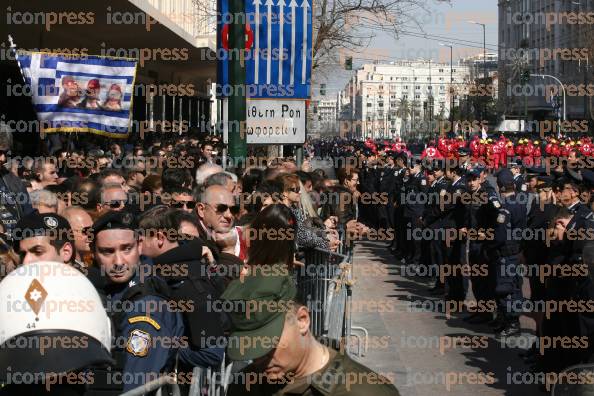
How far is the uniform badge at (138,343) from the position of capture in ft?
15.4

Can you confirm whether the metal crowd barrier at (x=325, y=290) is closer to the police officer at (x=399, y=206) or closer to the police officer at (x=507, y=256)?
the police officer at (x=507, y=256)

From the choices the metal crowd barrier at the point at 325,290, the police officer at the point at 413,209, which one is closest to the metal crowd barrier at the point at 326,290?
the metal crowd barrier at the point at 325,290

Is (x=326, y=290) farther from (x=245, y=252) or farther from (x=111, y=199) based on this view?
(x=111, y=199)

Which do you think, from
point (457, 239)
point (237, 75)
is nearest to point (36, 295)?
point (237, 75)

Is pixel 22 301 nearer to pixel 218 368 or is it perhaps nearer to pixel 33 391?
pixel 33 391

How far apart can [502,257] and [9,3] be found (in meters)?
10.1

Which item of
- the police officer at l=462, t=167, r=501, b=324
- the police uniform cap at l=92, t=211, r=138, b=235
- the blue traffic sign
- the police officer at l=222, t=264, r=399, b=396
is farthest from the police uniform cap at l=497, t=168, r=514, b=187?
the police officer at l=222, t=264, r=399, b=396

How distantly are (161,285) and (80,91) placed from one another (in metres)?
7.39

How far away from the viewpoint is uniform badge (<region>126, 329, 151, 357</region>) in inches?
184

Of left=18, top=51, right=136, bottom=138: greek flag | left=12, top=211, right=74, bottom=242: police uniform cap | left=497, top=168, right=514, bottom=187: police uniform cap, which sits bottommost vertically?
left=12, top=211, right=74, bottom=242: police uniform cap

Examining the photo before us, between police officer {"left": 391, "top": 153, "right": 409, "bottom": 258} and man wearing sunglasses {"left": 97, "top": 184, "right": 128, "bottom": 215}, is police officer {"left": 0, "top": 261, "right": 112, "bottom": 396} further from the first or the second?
police officer {"left": 391, "top": 153, "right": 409, "bottom": 258}

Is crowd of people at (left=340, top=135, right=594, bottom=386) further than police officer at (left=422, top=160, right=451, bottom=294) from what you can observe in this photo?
No

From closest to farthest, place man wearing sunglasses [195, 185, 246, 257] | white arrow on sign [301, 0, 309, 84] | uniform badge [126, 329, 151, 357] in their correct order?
1. uniform badge [126, 329, 151, 357]
2. man wearing sunglasses [195, 185, 246, 257]
3. white arrow on sign [301, 0, 309, 84]

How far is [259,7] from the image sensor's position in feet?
40.2
